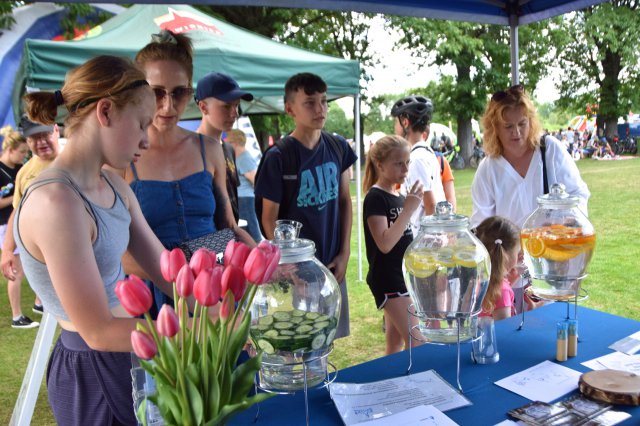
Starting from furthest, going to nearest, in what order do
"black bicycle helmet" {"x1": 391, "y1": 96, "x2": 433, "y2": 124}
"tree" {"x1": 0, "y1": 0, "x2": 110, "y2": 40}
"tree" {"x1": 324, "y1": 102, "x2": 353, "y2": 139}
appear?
"tree" {"x1": 324, "y1": 102, "x2": 353, "y2": 139}
"tree" {"x1": 0, "y1": 0, "x2": 110, "y2": 40}
"black bicycle helmet" {"x1": 391, "y1": 96, "x2": 433, "y2": 124}

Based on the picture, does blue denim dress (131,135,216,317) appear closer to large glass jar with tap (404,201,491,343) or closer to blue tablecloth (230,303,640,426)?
blue tablecloth (230,303,640,426)

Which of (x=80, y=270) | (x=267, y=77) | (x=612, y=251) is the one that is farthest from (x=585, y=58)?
(x=80, y=270)

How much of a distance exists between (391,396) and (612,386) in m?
0.51

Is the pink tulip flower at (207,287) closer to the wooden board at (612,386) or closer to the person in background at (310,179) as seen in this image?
the wooden board at (612,386)

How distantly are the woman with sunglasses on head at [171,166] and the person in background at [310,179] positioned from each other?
0.62m

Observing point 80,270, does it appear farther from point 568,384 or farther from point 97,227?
point 568,384

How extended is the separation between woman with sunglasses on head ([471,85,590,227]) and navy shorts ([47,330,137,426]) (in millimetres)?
1676

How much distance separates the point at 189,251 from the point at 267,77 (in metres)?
3.04

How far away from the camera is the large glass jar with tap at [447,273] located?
1263mm

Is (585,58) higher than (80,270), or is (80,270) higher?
(585,58)

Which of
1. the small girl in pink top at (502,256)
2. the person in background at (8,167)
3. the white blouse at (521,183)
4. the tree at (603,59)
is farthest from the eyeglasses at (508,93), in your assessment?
the tree at (603,59)

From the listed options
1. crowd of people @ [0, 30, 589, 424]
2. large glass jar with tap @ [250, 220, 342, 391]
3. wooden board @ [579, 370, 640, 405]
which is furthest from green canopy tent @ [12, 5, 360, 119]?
wooden board @ [579, 370, 640, 405]

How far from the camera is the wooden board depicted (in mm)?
1197

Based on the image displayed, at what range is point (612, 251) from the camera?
6582mm
